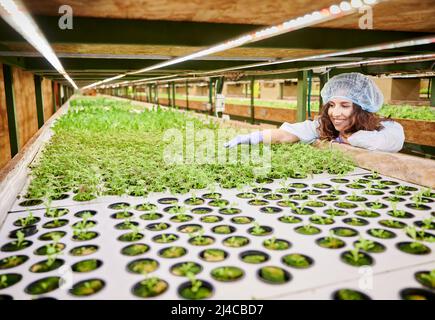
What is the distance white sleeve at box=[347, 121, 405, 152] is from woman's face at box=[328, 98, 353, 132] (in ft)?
0.92

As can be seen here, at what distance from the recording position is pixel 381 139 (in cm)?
334

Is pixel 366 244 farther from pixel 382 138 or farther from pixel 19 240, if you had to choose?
pixel 382 138

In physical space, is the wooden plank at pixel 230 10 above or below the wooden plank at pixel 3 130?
above

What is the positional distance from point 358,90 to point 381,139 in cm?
58

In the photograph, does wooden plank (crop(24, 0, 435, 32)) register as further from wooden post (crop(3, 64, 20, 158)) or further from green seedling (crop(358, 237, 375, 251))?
wooden post (crop(3, 64, 20, 158))

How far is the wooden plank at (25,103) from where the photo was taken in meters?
5.82

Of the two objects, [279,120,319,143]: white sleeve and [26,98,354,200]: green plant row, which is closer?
[26,98,354,200]: green plant row

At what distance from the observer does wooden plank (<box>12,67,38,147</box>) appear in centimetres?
582

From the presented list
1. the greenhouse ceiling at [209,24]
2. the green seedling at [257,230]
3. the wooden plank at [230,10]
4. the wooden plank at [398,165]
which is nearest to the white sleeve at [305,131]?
the wooden plank at [398,165]

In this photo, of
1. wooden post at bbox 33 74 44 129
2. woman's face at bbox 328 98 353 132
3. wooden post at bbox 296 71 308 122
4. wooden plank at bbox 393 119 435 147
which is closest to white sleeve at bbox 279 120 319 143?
woman's face at bbox 328 98 353 132

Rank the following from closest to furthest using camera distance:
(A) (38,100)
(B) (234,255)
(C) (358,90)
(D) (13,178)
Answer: (B) (234,255), (D) (13,178), (C) (358,90), (A) (38,100)

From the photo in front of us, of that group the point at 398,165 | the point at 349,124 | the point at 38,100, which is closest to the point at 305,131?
the point at 349,124

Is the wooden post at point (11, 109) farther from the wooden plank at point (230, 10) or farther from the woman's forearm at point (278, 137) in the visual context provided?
the wooden plank at point (230, 10)
